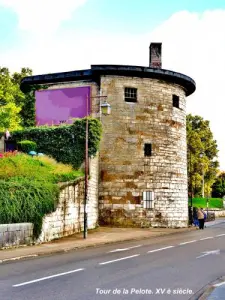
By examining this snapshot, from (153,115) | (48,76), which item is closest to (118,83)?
(153,115)

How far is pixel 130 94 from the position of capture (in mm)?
28875

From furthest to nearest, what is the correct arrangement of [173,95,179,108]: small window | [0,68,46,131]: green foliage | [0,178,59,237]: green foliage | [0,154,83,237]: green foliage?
[0,68,46,131]: green foliage, [173,95,179,108]: small window, [0,154,83,237]: green foliage, [0,178,59,237]: green foliage

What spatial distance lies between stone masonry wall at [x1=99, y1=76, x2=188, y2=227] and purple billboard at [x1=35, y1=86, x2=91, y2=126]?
1690 mm

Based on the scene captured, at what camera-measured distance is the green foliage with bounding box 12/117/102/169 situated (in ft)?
82.8

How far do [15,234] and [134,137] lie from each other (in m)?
13.8

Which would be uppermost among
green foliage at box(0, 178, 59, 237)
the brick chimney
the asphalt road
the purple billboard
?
the brick chimney

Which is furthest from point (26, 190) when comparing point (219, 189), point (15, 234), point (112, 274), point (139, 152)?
point (219, 189)

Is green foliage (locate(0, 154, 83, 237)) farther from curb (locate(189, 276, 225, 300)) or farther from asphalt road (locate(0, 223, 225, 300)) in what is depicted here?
curb (locate(189, 276, 225, 300))

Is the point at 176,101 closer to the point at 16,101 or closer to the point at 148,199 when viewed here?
the point at 148,199

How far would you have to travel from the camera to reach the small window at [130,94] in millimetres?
28734

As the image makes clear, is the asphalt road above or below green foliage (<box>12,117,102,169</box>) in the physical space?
below

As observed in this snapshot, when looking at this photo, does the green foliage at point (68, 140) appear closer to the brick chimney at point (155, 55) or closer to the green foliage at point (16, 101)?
the green foliage at point (16, 101)

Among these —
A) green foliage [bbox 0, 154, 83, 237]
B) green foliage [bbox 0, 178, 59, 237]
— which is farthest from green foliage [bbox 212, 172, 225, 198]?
green foliage [bbox 0, 178, 59, 237]

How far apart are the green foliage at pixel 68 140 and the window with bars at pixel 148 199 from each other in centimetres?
477
